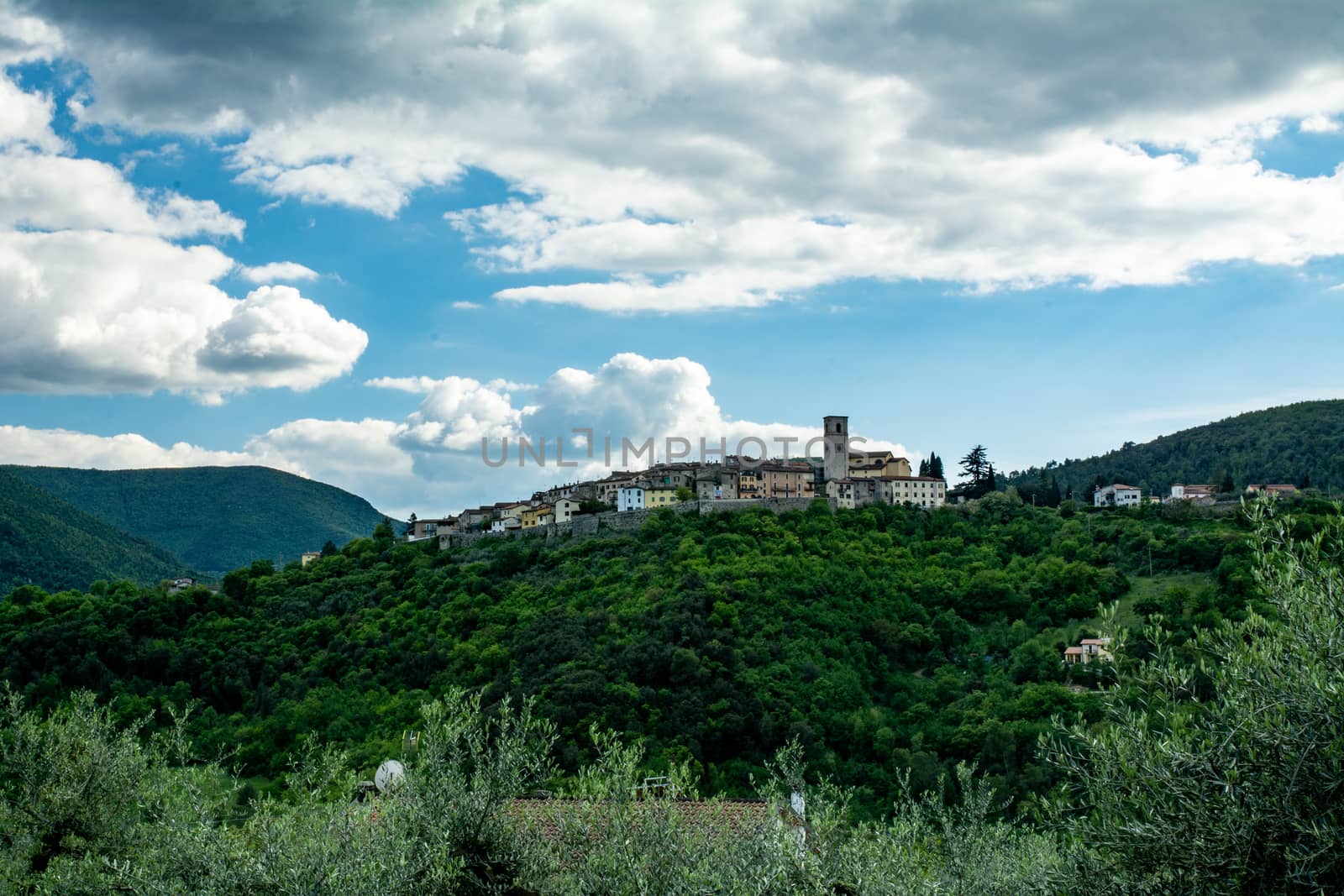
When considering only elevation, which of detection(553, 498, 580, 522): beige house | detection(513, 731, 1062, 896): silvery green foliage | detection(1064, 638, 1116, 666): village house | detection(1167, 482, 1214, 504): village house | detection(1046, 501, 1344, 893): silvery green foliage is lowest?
detection(1064, 638, 1116, 666): village house

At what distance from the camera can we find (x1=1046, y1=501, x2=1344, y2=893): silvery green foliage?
829 centimetres

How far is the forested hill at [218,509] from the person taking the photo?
466 feet

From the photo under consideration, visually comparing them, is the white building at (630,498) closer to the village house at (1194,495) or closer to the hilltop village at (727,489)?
the hilltop village at (727,489)

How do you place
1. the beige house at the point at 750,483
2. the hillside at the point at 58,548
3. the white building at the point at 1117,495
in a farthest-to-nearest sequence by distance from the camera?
the white building at the point at 1117,495, the hillside at the point at 58,548, the beige house at the point at 750,483

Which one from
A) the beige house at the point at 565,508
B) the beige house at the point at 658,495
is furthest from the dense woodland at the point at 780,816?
the beige house at the point at 658,495

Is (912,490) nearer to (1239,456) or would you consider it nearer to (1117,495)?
(1117,495)

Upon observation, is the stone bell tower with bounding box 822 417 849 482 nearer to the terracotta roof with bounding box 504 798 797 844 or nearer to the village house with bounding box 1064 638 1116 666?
the village house with bounding box 1064 638 1116 666

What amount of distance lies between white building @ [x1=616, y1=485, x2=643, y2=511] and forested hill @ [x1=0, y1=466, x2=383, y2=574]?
73053 millimetres

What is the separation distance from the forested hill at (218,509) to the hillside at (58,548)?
33421 millimetres

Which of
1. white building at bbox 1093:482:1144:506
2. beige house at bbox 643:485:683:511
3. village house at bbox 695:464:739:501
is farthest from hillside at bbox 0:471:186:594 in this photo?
white building at bbox 1093:482:1144:506

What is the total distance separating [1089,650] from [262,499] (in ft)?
420

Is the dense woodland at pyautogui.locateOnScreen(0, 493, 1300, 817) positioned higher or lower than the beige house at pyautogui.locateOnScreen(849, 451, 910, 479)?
lower

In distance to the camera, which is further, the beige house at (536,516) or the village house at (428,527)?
the village house at (428,527)

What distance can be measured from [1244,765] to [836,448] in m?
78.6
